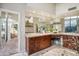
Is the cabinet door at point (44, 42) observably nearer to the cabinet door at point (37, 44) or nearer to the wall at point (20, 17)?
the cabinet door at point (37, 44)

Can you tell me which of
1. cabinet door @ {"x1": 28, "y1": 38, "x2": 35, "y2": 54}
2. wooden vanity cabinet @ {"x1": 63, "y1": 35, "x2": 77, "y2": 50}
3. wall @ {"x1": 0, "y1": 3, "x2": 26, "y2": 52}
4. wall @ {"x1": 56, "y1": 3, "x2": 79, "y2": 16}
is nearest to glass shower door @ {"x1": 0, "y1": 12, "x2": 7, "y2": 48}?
wall @ {"x1": 0, "y1": 3, "x2": 26, "y2": 52}

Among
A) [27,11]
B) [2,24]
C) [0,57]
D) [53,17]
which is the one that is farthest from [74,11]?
[0,57]

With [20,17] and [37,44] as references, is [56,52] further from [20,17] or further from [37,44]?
[20,17]

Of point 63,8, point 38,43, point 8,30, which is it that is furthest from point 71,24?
point 8,30

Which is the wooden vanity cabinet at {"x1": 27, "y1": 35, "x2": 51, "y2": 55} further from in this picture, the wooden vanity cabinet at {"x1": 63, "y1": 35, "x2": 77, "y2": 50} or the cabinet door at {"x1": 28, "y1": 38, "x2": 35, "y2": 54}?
the wooden vanity cabinet at {"x1": 63, "y1": 35, "x2": 77, "y2": 50}

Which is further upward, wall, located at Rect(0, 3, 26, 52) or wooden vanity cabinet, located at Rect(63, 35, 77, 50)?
wall, located at Rect(0, 3, 26, 52)

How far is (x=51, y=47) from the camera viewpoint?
6.46 feet

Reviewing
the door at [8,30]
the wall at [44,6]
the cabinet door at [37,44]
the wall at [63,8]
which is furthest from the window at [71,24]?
the door at [8,30]

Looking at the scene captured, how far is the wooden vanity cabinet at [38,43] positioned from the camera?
75.0 inches

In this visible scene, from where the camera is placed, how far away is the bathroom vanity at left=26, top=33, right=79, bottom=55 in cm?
190

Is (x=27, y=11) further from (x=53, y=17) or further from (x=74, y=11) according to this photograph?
(x=74, y=11)

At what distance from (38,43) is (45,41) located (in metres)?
0.13

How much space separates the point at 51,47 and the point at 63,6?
74cm

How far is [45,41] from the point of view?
6.39 ft
